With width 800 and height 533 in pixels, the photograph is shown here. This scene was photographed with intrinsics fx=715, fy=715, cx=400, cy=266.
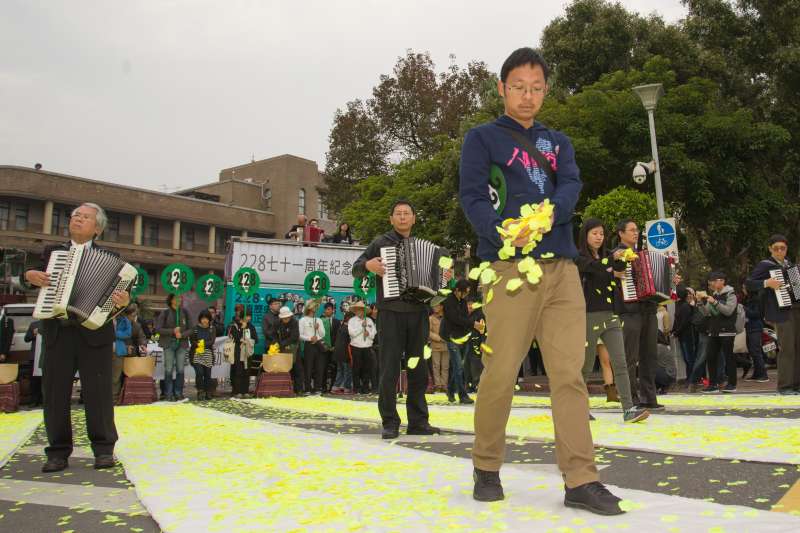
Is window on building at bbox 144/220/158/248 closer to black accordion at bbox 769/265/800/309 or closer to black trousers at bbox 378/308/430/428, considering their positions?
black accordion at bbox 769/265/800/309

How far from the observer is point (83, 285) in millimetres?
5629

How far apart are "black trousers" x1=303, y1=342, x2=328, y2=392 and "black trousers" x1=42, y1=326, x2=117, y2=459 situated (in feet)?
35.9

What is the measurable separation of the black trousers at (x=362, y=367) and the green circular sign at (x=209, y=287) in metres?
5.96

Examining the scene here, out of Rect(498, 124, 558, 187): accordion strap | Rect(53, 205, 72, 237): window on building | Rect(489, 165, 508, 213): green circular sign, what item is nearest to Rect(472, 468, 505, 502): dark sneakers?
Rect(489, 165, 508, 213): green circular sign

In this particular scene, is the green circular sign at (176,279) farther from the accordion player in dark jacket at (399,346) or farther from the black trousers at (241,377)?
the accordion player in dark jacket at (399,346)

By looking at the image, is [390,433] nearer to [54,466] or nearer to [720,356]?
[54,466]

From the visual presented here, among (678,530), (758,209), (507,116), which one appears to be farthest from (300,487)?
(758,209)

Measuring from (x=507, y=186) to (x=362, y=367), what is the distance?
13.7 metres

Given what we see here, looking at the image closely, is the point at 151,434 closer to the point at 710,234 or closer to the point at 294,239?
the point at 294,239

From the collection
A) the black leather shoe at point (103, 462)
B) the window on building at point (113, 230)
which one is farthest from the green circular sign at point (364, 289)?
the window on building at point (113, 230)

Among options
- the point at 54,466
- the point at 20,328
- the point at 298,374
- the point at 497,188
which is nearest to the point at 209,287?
the point at 298,374

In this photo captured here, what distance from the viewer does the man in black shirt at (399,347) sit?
6906mm

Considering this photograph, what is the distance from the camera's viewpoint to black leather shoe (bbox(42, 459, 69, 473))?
5.47 meters

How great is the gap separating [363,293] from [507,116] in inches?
642
